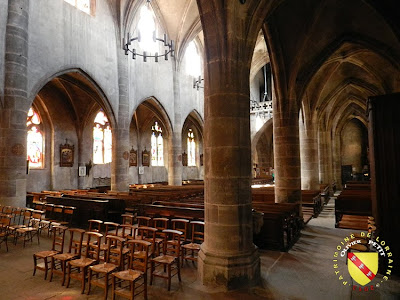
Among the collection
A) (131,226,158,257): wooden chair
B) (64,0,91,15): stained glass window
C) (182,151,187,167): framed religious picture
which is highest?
(64,0,91,15): stained glass window

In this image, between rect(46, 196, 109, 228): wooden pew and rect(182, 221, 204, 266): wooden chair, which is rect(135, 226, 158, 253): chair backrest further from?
rect(46, 196, 109, 228): wooden pew

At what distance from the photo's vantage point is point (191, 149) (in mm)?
29781

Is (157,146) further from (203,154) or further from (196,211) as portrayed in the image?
(203,154)

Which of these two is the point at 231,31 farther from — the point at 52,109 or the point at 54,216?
the point at 52,109

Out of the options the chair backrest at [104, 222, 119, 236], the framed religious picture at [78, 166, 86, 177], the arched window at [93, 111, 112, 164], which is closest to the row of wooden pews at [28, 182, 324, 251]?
the chair backrest at [104, 222, 119, 236]

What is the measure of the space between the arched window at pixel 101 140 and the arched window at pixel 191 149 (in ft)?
32.3

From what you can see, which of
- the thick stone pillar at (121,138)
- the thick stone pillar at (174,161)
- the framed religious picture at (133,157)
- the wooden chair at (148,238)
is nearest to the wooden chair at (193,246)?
the wooden chair at (148,238)

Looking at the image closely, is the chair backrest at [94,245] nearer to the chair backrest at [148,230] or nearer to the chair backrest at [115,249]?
the chair backrest at [115,249]

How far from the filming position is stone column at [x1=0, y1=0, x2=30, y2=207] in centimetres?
1004

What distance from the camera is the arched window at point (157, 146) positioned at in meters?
25.6

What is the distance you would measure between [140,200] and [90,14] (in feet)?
36.5

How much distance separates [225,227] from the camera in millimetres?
4922

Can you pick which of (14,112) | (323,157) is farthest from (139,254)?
(323,157)

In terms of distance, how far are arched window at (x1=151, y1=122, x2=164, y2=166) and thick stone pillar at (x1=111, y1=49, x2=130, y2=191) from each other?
9.16 m
